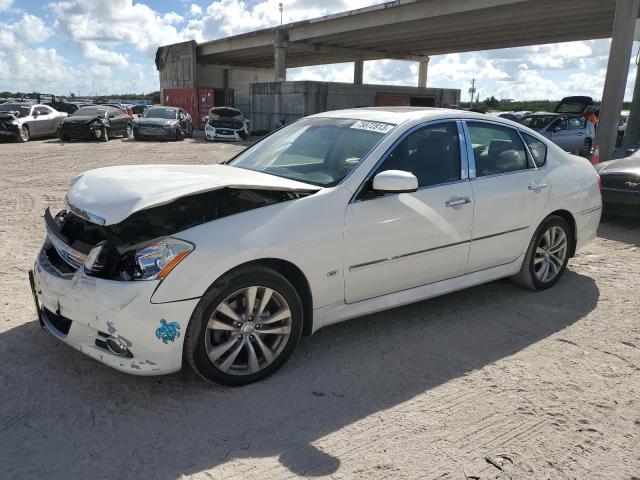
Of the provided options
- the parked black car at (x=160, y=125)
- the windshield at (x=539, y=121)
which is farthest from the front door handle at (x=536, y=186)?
the parked black car at (x=160, y=125)

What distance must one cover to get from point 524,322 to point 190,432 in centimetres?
281

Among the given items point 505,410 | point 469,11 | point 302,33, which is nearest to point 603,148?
point 469,11

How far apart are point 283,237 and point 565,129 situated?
58.2 ft

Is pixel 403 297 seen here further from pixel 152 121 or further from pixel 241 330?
pixel 152 121

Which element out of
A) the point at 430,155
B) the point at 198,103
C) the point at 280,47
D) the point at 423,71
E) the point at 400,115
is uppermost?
the point at 280,47

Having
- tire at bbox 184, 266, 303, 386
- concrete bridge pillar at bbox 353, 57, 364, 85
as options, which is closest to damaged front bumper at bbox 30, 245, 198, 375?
tire at bbox 184, 266, 303, 386

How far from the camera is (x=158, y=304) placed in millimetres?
2930

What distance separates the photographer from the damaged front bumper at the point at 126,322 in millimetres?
2926

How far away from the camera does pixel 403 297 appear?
397cm

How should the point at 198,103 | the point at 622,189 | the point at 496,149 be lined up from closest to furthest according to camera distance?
the point at 496,149, the point at 622,189, the point at 198,103

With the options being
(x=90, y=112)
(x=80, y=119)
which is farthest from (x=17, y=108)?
(x=90, y=112)

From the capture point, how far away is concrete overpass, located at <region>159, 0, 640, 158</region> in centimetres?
1717

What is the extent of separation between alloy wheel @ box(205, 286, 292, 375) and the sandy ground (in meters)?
0.18

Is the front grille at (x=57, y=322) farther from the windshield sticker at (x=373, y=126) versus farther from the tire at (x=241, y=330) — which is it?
the windshield sticker at (x=373, y=126)
